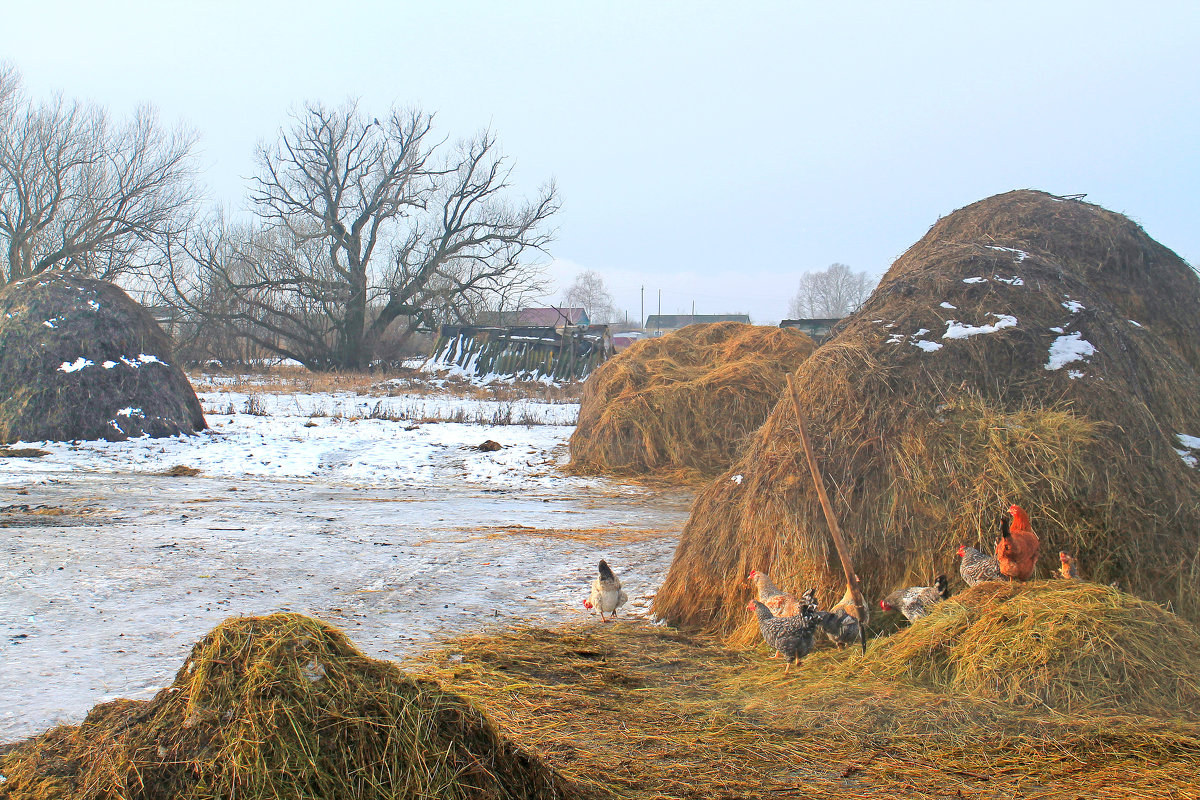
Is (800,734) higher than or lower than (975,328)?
lower

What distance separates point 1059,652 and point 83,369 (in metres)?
14.9

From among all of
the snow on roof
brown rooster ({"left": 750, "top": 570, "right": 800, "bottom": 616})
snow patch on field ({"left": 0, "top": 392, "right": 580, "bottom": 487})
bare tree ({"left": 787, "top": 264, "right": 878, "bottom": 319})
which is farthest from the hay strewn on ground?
bare tree ({"left": 787, "top": 264, "right": 878, "bottom": 319})

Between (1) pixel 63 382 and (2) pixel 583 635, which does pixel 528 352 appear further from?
(2) pixel 583 635

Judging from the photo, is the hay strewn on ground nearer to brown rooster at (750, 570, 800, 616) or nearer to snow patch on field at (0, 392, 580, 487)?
brown rooster at (750, 570, 800, 616)

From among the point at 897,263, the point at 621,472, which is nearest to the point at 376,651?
the point at 897,263

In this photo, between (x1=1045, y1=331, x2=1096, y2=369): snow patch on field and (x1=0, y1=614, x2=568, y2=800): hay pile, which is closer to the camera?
(x1=0, y1=614, x2=568, y2=800): hay pile

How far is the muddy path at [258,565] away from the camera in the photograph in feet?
15.4

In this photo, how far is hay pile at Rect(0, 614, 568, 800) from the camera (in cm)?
246

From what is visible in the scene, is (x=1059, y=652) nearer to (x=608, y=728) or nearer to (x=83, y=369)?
(x=608, y=728)

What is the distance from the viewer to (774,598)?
4.92 metres

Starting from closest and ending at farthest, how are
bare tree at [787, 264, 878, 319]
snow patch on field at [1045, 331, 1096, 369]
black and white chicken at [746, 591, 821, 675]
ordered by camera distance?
1. black and white chicken at [746, 591, 821, 675]
2. snow patch on field at [1045, 331, 1096, 369]
3. bare tree at [787, 264, 878, 319]

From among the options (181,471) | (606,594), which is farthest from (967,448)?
(181,471)

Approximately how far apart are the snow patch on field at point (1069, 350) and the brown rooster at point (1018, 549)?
4.96 feet

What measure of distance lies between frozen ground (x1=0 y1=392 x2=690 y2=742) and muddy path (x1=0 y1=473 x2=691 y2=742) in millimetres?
21
